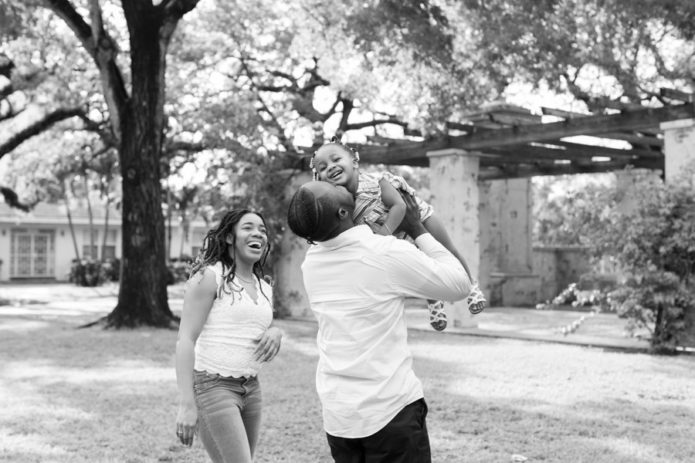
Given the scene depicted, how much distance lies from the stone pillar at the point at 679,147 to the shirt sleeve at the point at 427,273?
34.0ft

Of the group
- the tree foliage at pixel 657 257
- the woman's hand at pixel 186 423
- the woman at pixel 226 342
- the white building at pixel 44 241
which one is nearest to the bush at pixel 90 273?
the white building at pixel 44 241

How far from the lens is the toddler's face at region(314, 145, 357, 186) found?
2.97m

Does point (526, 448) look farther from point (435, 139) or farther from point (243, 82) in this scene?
point (243, 82)

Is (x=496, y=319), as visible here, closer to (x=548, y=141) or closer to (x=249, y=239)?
(x=548, y=141)

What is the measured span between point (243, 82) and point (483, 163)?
8919 millimetres

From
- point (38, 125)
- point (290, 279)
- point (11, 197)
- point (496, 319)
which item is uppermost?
point (38, 125)

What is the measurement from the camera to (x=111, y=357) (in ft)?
39.0

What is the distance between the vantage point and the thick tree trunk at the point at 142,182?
1598 cm

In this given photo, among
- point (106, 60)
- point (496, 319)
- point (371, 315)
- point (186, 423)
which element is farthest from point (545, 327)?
point (371, 315)

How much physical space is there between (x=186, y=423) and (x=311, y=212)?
121cm

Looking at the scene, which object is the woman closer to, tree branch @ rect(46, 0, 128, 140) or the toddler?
the toddler

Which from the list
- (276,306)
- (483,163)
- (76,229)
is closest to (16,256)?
(76,229)

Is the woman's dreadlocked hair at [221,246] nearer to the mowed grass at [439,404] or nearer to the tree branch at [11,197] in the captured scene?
the mowed grass at [439,404]

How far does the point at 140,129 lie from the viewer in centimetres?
1612
